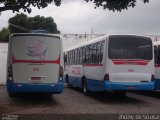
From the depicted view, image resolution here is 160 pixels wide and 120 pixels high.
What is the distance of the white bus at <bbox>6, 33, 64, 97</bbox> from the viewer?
16.4 meters

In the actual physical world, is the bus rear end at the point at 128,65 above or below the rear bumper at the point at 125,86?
above

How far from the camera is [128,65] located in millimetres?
17172

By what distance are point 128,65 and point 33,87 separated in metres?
4.09

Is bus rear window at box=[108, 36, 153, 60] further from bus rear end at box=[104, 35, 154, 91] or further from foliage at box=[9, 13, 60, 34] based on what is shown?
foliage at box=[9, 13, 60, 34]

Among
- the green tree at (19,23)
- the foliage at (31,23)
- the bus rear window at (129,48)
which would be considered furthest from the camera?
the foliage at (31,23)

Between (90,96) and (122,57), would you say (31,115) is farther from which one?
(90,96)

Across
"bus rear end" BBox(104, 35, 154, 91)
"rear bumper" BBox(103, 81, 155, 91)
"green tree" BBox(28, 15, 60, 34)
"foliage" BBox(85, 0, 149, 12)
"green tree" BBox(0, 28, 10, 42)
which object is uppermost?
"green tree" BBox(28, 15, 60, 34)

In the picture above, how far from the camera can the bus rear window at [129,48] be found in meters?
17.3

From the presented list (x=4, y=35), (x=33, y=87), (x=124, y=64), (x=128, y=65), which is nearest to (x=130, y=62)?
(x=128, y=65)

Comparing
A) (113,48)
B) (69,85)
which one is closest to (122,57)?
(113,48)

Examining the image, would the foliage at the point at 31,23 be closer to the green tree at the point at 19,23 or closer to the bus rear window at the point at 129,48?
the green tree at the point at 19,23

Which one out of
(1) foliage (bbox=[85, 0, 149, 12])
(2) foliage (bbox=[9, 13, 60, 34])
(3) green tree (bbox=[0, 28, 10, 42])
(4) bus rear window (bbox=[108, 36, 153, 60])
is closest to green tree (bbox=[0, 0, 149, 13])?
(1) foliage (bbox=[85, 0, 149, 12])

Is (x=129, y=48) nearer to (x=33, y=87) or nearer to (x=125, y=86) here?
(x=125, y=86)

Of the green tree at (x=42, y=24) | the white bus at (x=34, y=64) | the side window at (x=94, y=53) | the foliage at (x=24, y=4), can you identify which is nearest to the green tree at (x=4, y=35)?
the green tree at (x=42, y=24)
